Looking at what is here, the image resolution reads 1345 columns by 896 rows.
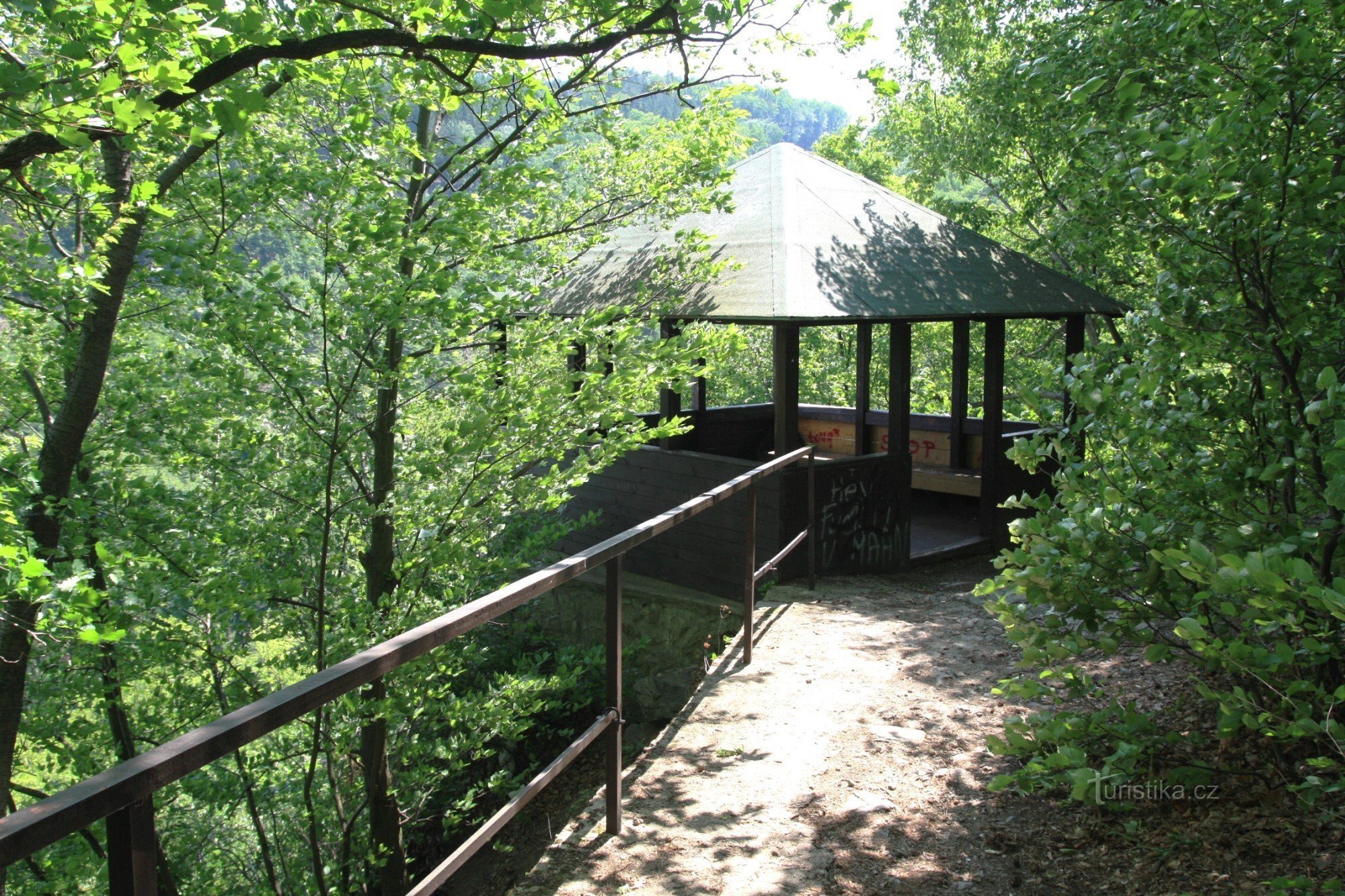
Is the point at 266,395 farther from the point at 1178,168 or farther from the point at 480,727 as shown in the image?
the point at 1178,168

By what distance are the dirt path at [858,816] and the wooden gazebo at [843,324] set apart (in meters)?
3.06

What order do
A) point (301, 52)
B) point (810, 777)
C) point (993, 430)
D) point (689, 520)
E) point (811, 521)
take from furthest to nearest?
1. point (689, 520)
2. point (993, 430)
3. point (811, 521)
4. point (810, 777)
5. point (301, 52)

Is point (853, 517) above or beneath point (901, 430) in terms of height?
beneath

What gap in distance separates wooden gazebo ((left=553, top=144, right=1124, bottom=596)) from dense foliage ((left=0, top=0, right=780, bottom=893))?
156 centimetres

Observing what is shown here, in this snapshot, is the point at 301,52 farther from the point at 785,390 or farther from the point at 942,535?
the point at 942,535

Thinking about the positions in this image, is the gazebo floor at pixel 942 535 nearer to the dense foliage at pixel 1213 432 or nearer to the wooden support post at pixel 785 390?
the wooden support post at pixel 785 390

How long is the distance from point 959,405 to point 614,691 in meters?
8.39

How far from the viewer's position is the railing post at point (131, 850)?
4.13 feet

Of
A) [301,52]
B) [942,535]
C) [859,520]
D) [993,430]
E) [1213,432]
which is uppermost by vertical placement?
[301,52]

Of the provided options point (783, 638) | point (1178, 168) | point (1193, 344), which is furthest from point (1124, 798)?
point (783, 638)

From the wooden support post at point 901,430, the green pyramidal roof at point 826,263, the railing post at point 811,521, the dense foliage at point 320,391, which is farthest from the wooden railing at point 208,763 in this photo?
the wooden support post at point 901,430

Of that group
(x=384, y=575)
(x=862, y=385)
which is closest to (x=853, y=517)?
(x=862, y=385)

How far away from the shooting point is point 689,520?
928 centimetres

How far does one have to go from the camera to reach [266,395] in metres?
4.95
